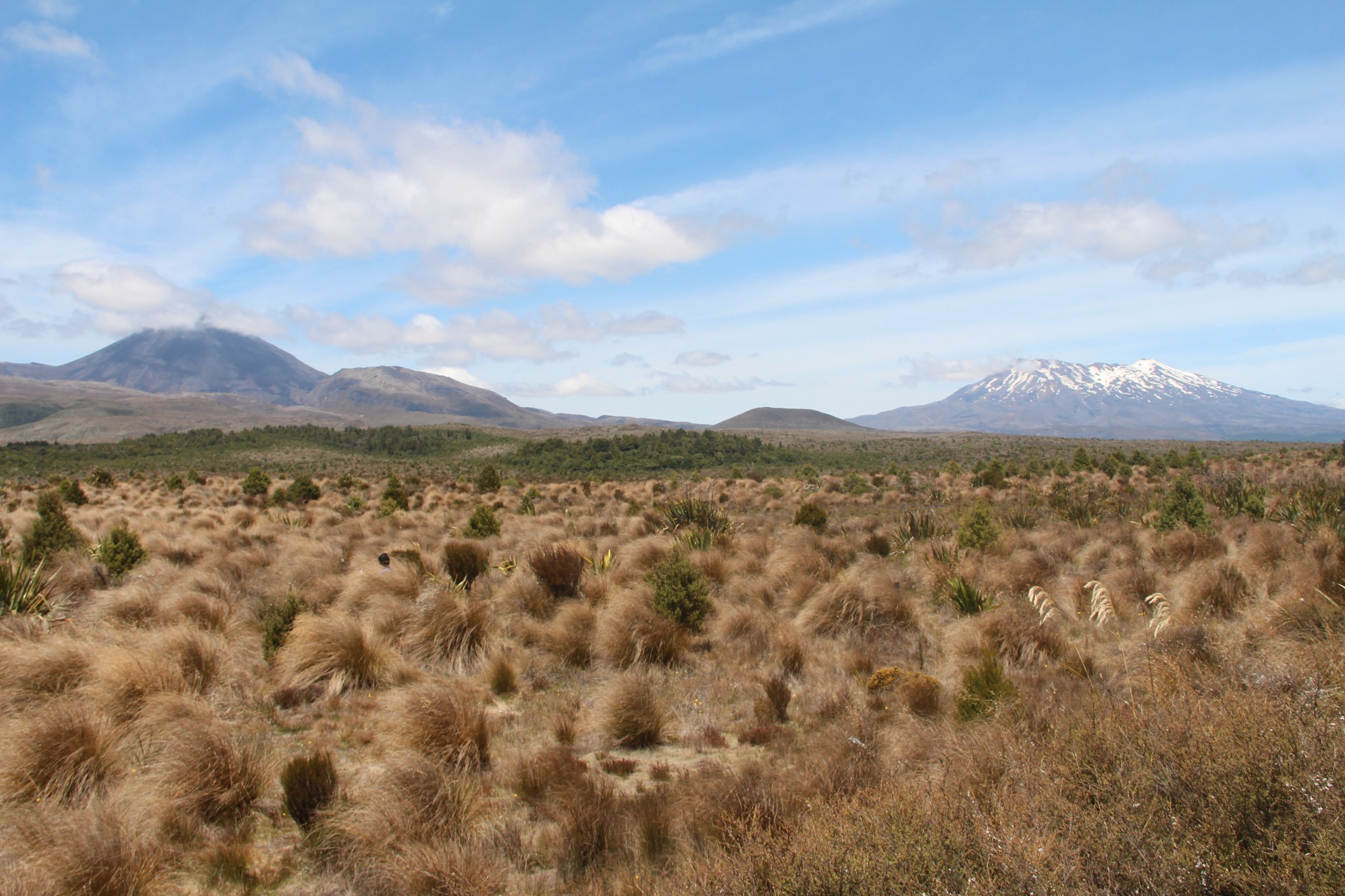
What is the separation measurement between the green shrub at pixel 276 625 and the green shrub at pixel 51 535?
512cm

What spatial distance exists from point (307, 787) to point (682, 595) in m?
4.60

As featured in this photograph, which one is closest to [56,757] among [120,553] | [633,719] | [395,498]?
[633,719]

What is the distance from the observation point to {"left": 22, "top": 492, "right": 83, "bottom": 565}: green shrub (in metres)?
10.1

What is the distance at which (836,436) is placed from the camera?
11425 centimetres

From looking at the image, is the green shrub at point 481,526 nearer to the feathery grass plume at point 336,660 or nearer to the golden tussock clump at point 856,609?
the feathery grass plume at point 336,660

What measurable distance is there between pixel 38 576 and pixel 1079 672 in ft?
37.2

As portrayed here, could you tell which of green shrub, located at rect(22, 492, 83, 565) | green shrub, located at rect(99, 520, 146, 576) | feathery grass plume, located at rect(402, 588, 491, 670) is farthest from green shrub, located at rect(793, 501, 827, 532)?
green shrub, located at rect(22, 492, 83, 565)

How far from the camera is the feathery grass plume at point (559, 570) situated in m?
9.76

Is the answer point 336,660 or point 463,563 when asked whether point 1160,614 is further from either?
point 463,563

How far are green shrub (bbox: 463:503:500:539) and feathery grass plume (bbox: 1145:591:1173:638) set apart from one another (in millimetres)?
12076

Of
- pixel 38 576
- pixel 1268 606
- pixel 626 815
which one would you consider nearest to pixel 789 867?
pixel 626 815

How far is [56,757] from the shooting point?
163 inches

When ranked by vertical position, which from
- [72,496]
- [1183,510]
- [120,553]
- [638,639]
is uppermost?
[1183,510]

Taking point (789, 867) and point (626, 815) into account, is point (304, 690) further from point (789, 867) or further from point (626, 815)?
point (789, 867)
